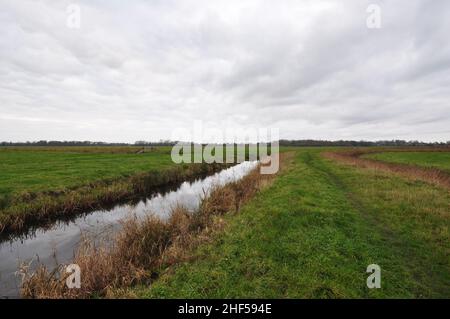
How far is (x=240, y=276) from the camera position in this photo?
6.21 meters

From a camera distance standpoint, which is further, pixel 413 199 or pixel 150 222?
pixel 413 199

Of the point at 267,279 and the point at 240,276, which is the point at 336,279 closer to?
the point at 267,279

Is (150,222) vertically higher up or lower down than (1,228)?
higher up

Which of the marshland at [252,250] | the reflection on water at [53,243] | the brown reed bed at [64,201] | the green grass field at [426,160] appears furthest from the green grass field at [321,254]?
the green grass field at [426,160]

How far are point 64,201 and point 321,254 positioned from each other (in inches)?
577

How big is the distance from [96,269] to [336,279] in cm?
642

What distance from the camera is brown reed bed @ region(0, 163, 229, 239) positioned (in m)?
11.9

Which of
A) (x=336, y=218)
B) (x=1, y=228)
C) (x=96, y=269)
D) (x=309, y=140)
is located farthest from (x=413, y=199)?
(x=309, y=140)

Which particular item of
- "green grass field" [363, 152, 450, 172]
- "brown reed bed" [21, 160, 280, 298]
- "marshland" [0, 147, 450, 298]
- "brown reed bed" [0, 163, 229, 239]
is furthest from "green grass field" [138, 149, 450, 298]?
"green grass field" [363, 152, 450, 172]

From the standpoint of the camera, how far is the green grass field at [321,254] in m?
5.57

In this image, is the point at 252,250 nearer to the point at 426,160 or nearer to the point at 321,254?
the point at 321,254

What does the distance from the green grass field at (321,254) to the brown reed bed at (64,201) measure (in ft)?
32.5

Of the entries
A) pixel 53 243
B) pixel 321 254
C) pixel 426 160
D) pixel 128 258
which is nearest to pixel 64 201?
pixel 53 243

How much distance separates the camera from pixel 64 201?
14.5 m
